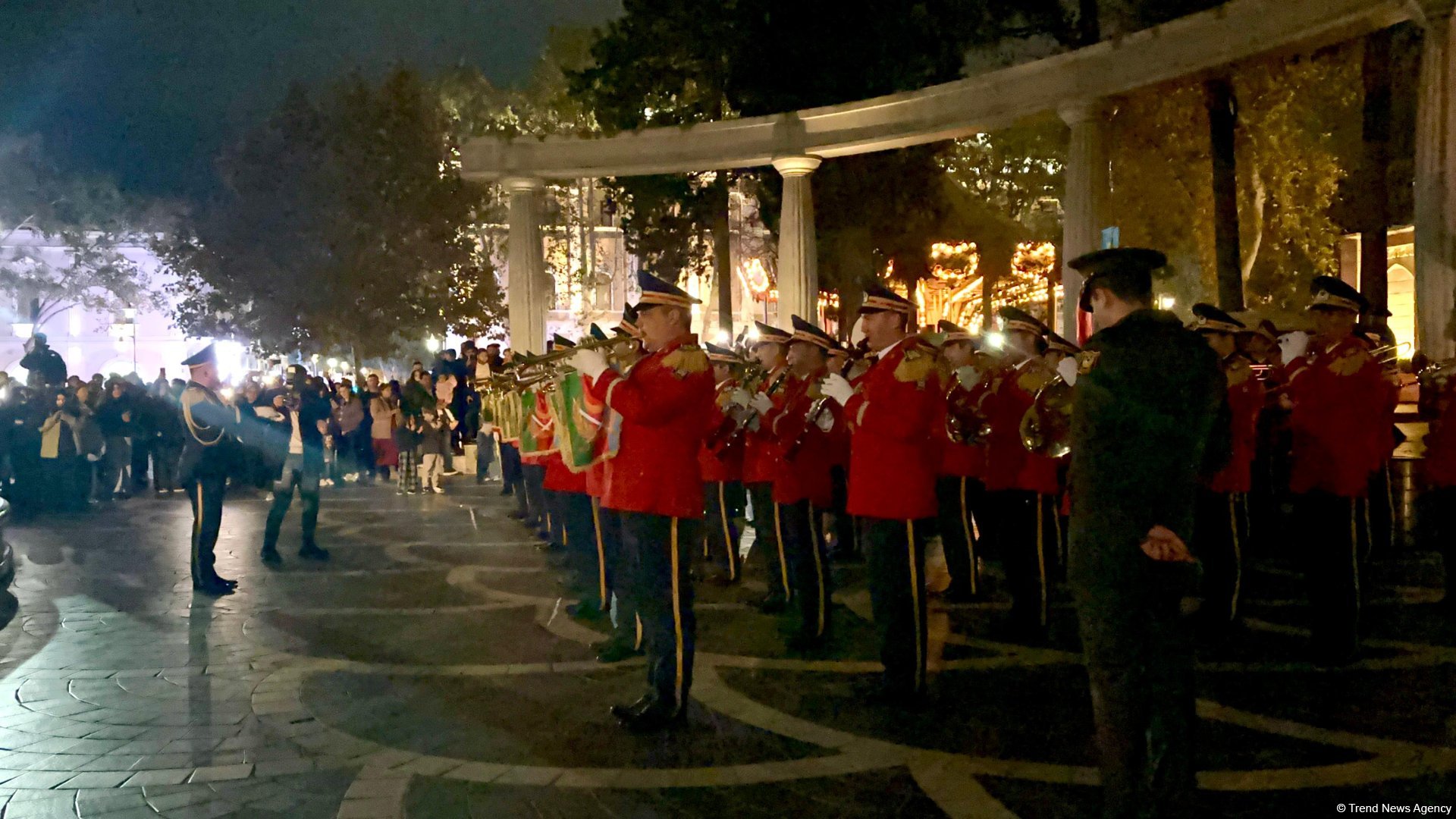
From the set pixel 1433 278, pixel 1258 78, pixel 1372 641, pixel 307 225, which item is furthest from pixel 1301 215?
pixel 307 225

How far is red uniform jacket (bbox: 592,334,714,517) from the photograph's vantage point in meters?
5.34

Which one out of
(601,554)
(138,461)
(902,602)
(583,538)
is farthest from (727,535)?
(138,461)

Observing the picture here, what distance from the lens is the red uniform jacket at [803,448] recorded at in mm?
7355

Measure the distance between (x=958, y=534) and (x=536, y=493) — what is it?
542 centimetres

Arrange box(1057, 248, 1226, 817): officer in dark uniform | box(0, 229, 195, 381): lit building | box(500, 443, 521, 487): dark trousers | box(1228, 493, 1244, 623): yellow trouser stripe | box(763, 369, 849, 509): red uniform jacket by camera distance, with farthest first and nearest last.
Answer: box(0, 229, 195, 381): lit building, box(500, 443, 521, 487): dark trousers, box(1228, 493, 1244, 623): yellow trouser stripe, box(763, 369, 849, 509): red uniform jacket, box(1057, 248, 1226, 817): officer in dark uniform

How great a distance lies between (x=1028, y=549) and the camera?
25.7ft

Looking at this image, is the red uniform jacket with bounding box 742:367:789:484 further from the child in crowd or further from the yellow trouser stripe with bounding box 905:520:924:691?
the child in crowd

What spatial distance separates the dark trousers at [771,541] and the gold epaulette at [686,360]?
271cm

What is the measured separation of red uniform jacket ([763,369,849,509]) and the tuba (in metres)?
1.49

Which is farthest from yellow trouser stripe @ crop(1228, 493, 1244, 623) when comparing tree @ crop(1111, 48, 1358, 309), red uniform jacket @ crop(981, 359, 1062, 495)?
tree @ crop(1111, 48, 1358, 309)

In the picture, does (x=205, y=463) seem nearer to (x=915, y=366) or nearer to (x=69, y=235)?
(x=915, y=366)

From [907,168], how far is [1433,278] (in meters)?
13.3

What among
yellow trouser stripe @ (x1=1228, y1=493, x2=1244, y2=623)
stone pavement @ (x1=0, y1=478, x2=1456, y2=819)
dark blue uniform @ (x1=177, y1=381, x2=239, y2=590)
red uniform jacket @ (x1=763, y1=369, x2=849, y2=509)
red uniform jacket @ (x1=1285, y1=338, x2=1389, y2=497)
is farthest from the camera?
dark blue uniform @ (x1=177, y1=381, x2=239, y2=590)

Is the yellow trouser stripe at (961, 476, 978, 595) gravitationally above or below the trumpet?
below
